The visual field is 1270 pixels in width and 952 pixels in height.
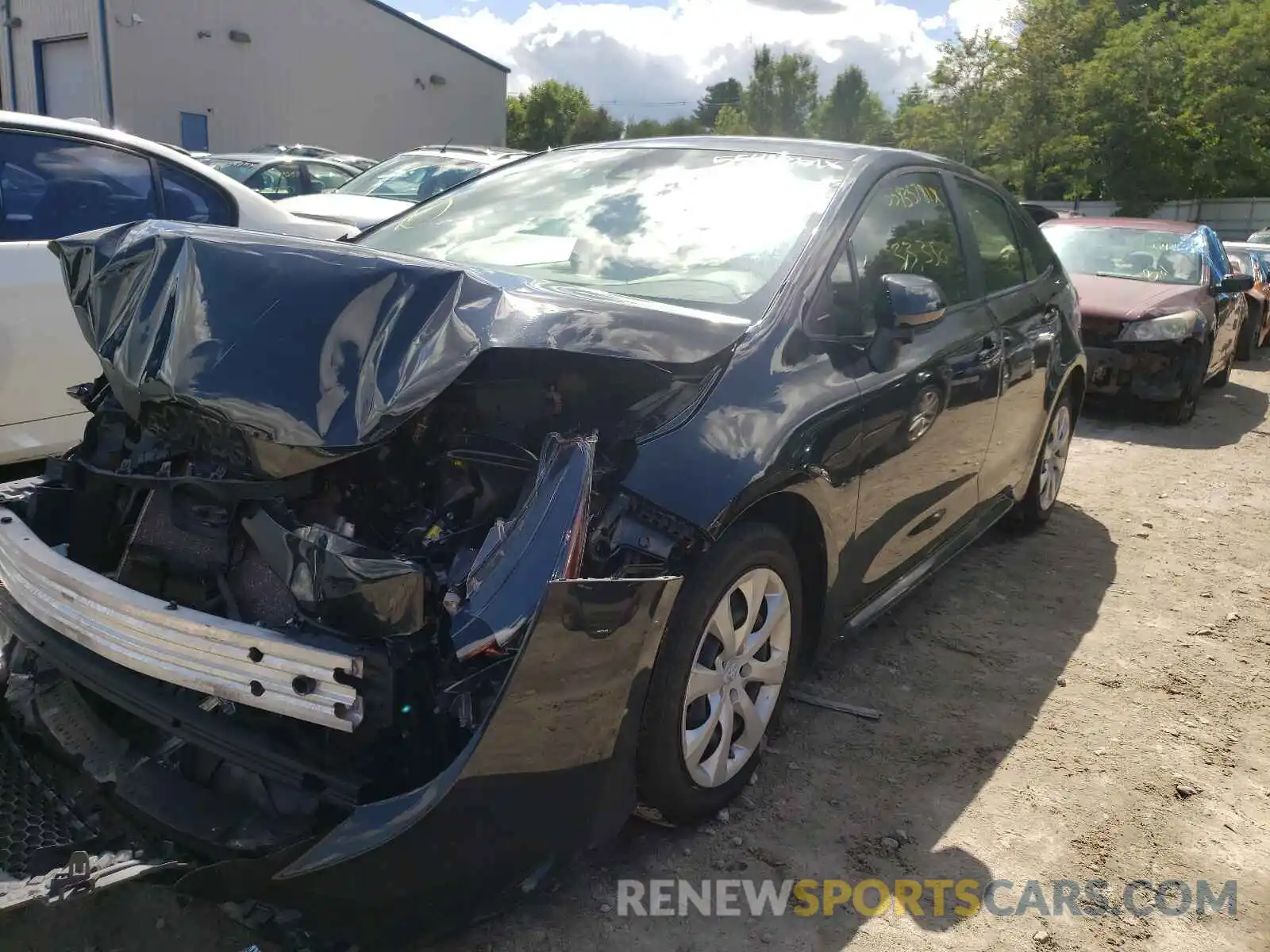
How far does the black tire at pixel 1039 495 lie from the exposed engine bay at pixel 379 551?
10.3 feet

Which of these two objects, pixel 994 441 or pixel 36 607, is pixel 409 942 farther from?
pixel 994 441

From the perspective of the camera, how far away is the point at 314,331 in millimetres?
2164

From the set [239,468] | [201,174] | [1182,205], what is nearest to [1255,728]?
[239,468]

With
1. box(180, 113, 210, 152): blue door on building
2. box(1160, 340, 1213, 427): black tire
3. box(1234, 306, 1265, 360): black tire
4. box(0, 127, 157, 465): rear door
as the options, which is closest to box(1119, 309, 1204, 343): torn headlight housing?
box(1160, 340, 1213, 427): black tire

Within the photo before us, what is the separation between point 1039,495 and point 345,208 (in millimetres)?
5522

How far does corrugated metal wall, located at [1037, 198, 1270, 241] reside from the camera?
99.6 feet

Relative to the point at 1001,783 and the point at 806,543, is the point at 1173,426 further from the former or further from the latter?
the point at 806,543

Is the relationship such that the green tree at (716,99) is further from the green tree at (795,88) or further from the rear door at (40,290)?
the rear door at (40,290)

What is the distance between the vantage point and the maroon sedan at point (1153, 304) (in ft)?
26.2

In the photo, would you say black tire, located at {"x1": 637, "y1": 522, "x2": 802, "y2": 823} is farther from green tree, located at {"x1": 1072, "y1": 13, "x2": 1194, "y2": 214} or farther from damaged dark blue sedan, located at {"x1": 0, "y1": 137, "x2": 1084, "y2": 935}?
green tree, located at {"x1": 1072, "y1": 13, "x2": 1194, "y2": 214}

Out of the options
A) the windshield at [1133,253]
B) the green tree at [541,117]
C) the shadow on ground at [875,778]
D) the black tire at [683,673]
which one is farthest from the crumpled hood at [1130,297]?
the green tree at [541,117]

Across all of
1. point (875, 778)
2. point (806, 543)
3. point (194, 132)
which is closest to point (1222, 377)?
point (875, 778)

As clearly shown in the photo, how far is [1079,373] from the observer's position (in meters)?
5.22

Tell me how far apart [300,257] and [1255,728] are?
344 centimetres
